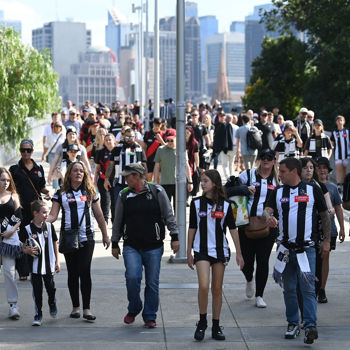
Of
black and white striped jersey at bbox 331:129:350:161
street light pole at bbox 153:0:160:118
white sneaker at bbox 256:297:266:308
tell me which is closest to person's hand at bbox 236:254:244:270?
white sneaker at bbox 256:297:266:308

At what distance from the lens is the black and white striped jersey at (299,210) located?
7.83 m

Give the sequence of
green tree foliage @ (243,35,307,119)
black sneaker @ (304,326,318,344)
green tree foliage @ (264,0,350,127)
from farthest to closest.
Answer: green tree foliage @ (243,35,307,119), green tree foliage @ (264,0,350,127), black sneaker @ (304,326,318,344)

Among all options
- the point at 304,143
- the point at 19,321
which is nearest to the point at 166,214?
the point at 19,321

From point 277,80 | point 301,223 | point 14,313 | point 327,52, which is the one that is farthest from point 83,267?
point 277,80

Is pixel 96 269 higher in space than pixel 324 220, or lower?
lower

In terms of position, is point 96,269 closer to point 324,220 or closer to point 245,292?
point 245,292

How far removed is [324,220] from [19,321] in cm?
295

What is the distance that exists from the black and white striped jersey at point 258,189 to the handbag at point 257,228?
0.06 metres

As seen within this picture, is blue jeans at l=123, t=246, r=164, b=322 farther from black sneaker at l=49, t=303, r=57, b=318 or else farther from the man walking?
the man walking

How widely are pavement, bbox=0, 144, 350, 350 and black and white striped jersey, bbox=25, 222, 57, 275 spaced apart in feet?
1.63

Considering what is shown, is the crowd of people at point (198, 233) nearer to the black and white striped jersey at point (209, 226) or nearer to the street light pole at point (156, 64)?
the black and white striped jersey at point (209, 226)

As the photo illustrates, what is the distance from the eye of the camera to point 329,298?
9.67 m

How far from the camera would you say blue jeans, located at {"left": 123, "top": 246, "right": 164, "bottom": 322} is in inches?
327

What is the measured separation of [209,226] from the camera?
7.95 meters
